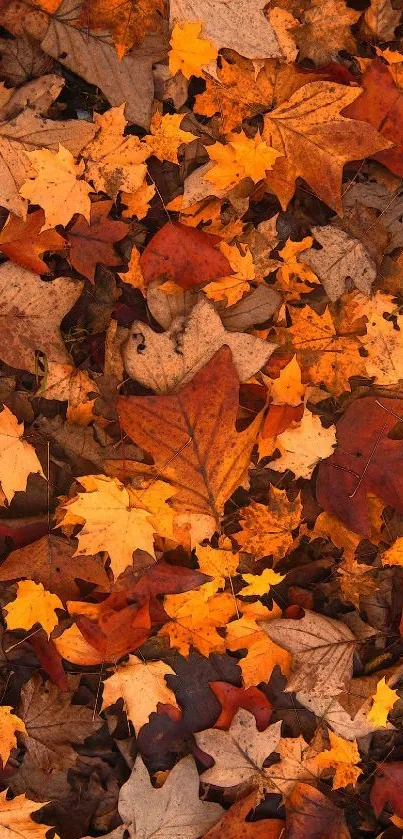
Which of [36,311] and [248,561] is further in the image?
[248,561]

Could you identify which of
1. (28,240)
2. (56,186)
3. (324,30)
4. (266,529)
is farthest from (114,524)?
(324,30)

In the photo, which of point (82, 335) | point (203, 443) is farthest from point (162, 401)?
point (82, 335)

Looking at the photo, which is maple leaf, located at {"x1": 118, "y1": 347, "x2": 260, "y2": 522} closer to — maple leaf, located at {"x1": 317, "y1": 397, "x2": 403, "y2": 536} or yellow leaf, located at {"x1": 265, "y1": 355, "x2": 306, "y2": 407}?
yellow leaf, located at {"x1": 265, "y1": 355, "x2": 306, "y2": 407}

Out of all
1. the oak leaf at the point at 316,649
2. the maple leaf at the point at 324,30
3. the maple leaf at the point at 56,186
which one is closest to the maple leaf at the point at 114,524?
the oak leaf at the point at 316,649

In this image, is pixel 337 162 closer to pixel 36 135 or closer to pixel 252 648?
pixel 36 135

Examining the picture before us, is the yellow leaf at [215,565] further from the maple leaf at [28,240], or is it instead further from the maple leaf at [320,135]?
the maple leaf at [320,135]

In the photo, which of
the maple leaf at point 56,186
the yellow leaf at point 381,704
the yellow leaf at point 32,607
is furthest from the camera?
the yellow leaf at point 381,704

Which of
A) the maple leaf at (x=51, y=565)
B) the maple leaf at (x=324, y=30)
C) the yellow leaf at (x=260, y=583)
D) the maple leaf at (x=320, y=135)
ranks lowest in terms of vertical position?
the yellow leaf at (x=260, y=583)
